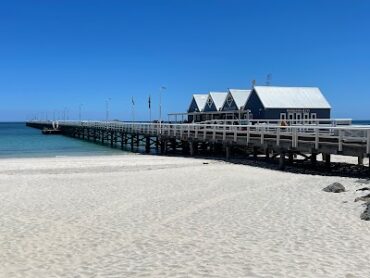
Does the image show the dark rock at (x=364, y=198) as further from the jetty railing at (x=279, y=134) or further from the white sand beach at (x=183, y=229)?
the jetty railing at (x=279, y=134)

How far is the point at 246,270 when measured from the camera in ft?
22.9

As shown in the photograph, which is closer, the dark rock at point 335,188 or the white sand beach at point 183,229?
the white sand beach at point 183,229

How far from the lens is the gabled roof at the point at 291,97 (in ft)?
126

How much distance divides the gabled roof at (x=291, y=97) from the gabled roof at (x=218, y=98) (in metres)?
8.60

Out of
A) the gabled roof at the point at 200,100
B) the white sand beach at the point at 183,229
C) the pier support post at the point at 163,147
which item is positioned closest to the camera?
the white sand beach at the point at 183,229

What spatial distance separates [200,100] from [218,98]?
209 inches

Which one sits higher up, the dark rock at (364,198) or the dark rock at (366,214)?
the dark rock at (364,198)

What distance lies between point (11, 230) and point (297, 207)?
6.73 metres

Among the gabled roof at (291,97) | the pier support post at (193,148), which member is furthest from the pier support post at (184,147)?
the gabled roof at (291,97)

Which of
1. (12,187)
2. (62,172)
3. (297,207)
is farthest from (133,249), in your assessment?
(62,172)

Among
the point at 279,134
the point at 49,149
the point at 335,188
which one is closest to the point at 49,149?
the point at 49,149

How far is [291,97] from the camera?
39656 mm

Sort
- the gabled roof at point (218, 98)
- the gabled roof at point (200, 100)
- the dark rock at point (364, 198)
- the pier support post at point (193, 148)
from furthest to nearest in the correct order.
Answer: the gabled roof at point (200, 100), the gabled roof at point (218, 98), the pier support post at point (193, 148), the dark rock at point (364, 198)

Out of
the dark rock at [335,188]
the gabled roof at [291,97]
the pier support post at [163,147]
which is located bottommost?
the pier support post at [163,147]
